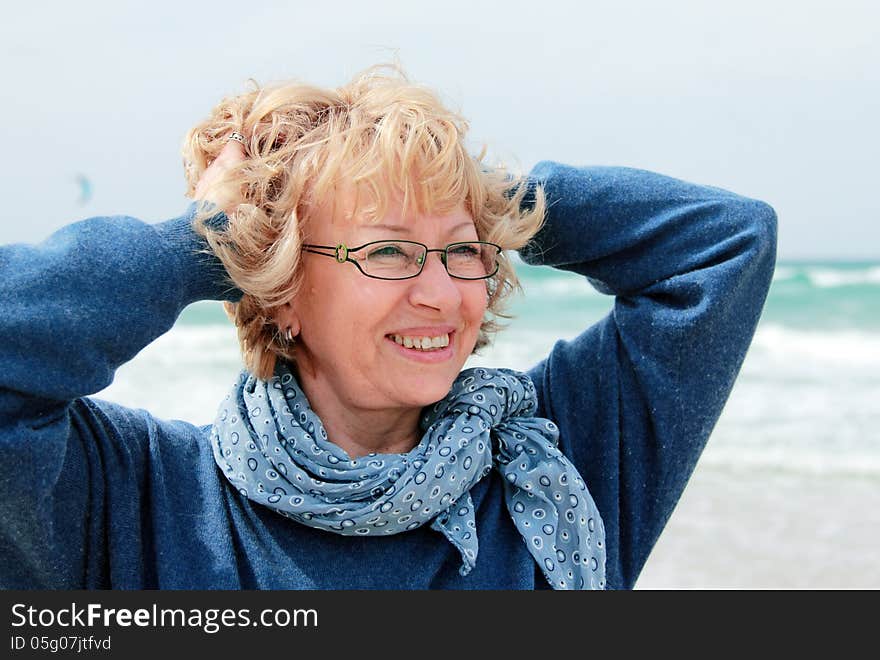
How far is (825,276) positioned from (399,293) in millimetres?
18340

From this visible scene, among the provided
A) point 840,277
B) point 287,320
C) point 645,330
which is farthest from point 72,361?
point 840,277

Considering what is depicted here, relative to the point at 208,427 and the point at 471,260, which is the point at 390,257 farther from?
the point at 208,427

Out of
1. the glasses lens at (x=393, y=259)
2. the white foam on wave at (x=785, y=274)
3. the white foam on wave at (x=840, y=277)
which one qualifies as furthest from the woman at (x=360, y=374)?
the white foam on wave at (x=785, y=274)

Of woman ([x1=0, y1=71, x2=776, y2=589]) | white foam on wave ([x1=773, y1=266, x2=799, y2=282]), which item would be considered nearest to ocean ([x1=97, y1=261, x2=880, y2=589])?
woman ([x1=0, y1=71, x2=776, y2=589])

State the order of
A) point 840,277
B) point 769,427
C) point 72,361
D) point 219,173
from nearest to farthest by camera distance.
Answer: point 72,361 < point 219,173 < point 769,427 < point 840,277

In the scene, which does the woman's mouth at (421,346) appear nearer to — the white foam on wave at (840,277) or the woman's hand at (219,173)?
the woman's hand at (219,173)

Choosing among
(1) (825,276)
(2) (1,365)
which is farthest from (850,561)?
(1) (825,276)

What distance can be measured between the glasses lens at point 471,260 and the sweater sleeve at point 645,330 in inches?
9.1

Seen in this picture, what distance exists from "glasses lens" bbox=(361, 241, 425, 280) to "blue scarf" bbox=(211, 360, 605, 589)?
1.02ft

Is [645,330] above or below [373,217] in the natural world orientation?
below

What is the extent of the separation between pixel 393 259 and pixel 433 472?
41 centimetres

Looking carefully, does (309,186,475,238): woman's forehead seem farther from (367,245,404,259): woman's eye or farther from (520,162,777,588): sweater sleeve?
(520,162,777,588): sweater sleeve

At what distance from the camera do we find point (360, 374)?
200cm

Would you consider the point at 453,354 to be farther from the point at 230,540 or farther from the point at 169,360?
the point at 169,360
